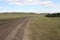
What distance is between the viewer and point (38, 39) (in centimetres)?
1229

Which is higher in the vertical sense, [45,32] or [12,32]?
[12,32]

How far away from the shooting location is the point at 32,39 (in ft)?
39.9

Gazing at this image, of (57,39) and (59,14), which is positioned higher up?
(57,39)

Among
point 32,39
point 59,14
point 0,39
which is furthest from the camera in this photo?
point 59,14

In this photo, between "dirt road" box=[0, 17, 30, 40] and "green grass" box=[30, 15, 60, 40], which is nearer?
"dirt road" box=[0, 17, 30, 40]

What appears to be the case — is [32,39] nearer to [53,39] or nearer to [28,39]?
[28,39]

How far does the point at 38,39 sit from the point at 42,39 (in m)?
0.33

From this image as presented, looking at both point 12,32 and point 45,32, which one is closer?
point 12,32

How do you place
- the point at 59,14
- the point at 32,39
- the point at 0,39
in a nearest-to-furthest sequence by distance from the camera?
the point at 0,39 → the point at 32,39 → the point at 59,14

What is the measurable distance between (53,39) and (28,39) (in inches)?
81.4

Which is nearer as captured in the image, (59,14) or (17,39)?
(17,39)

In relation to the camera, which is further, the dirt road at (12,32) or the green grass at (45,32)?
the green grass at (45,32)

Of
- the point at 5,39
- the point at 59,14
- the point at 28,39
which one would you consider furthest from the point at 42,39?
the point at 59,14

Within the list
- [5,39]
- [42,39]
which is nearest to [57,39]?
[42,39]
